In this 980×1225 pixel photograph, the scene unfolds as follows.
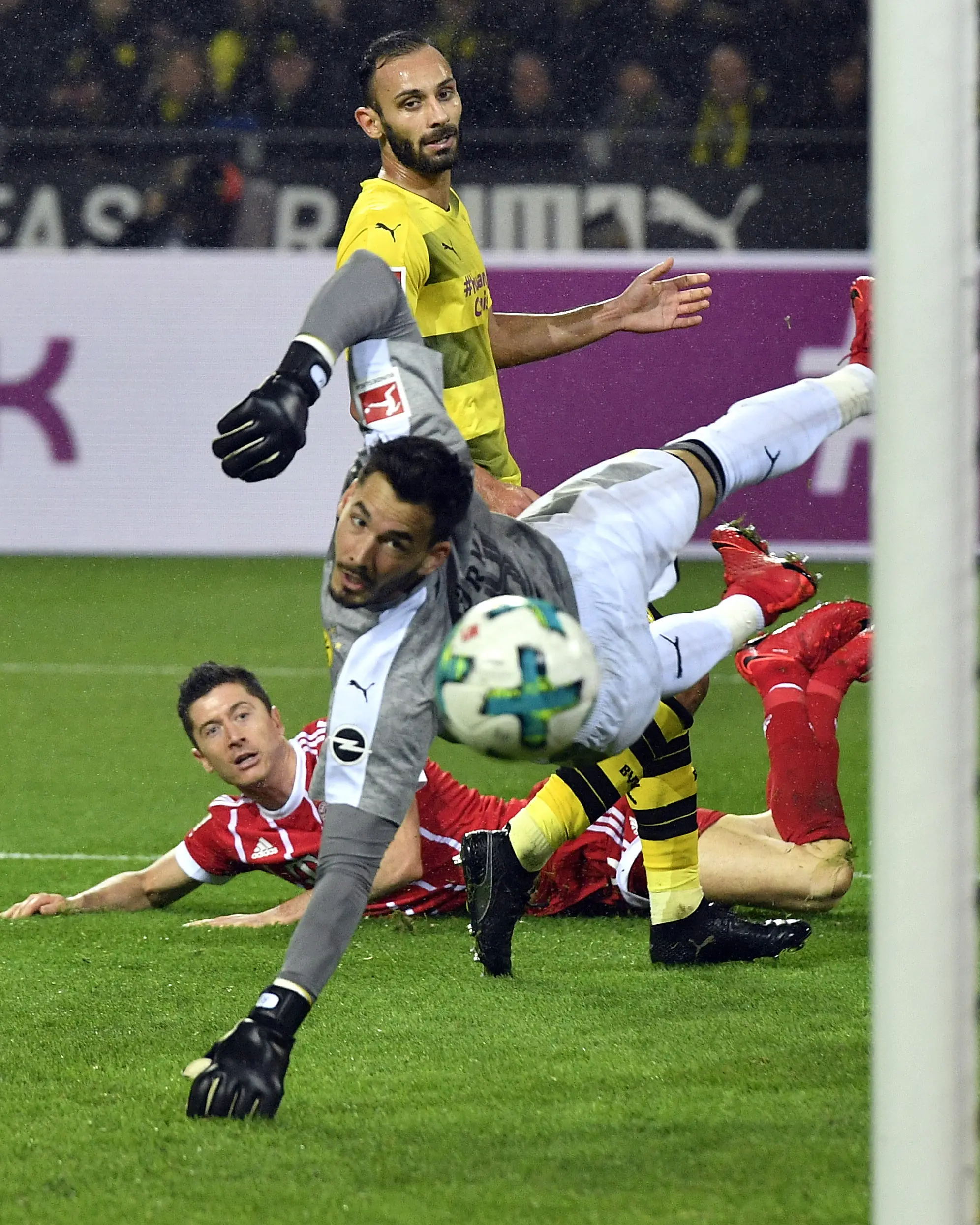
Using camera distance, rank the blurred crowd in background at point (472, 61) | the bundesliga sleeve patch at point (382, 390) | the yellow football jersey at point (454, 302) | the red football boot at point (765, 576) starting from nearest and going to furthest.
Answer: the bundesliga sleeve patch at point (382, 390) → the yellow football jersey at point (454, 302) → the red football boot at point (765, 576) → the blurred crowd in background at point (472, 61)

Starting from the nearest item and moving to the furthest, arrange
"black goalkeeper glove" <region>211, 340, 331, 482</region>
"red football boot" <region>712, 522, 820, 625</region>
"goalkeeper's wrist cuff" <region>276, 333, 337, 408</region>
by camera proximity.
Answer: "black goalkeeper glove" <region>211, 340, 331, 482</region>
"goalkeeper's wrist cuff" <region>276, 333, 337, 408</region>
"red football boot" <region>712, 522, 820, 625</region>

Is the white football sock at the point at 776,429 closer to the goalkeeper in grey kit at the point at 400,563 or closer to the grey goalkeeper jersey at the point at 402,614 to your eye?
the goalkeeper in grey kit at the point at 400,563

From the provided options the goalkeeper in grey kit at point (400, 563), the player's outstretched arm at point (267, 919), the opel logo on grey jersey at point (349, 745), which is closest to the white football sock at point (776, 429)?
Answer: the goalkeeper in grey kit at point (400, 563)

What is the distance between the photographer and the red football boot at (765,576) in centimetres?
439

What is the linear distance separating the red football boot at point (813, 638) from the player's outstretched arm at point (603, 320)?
33.2 inches

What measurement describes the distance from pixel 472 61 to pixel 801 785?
9.23 meters

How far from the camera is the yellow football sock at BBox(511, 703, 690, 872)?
4219 millimetres

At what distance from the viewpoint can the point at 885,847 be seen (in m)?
2.28

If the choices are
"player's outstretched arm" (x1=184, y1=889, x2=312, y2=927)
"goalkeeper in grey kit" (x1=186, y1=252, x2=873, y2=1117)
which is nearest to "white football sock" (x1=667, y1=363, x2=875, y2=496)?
"goalkeeper in grey kit" (x1=186, y1=252, x2=873, y2=1117)

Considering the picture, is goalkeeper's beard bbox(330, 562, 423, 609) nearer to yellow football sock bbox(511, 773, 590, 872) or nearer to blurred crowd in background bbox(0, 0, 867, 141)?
yellow football sock bbox(511, 773, 590, 872)

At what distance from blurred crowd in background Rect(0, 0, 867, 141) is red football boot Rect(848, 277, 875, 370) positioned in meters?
8.22

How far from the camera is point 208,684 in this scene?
4.60 metres

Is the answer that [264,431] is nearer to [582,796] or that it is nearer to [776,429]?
[776,429]

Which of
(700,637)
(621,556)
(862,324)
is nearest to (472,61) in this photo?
(862,324)
